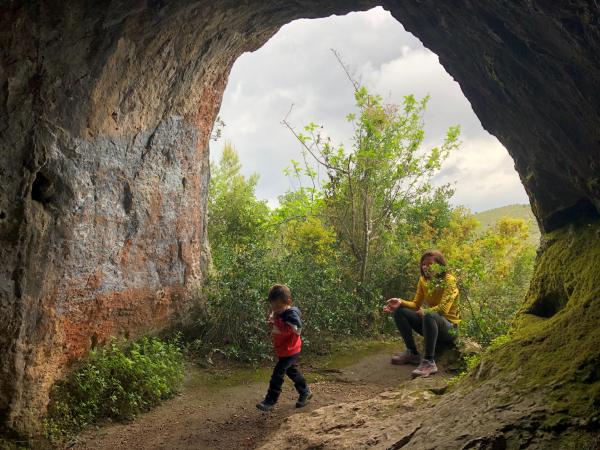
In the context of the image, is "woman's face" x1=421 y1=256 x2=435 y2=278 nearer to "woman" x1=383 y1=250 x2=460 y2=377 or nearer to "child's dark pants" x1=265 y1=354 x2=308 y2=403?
"woman" x1=383 y1=250 x2=460 y2=377

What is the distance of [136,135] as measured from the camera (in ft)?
22.2

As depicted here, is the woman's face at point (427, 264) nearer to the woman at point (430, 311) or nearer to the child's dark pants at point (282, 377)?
the woman at point (430, 311)

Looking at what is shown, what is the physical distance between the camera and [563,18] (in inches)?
Answer: 120

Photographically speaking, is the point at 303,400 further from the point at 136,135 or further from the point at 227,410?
the point at 136,135

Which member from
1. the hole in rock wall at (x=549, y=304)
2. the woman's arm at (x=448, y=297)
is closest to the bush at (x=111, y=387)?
the woman's arm at (x=448, y=297)

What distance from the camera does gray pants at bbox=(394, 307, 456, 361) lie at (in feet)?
21.4

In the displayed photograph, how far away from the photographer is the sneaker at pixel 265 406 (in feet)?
18.4

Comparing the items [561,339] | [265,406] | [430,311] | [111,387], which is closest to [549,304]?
[561,339]

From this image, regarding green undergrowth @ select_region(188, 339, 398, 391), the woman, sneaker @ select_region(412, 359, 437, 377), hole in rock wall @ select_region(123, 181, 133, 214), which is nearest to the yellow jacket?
the woman

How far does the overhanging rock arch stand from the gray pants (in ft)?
6.89

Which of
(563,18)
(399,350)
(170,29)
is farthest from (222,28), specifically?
(399,350)

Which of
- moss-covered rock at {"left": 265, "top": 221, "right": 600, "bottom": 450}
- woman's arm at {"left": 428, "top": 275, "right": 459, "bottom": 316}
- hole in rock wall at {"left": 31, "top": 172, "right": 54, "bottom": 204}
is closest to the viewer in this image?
moss-covered rock at {"left": 265, "top": 221, "right": 600, "bottom": 450}

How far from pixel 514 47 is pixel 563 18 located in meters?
0.86

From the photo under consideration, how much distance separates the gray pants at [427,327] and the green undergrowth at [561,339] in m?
2.03
